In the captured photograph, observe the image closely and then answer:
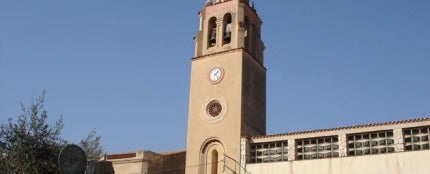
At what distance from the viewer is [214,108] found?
102 ft

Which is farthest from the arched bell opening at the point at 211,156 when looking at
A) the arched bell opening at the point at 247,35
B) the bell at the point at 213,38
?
the bell at the point at 213,38

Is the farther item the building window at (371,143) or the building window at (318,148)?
the building window at (318,148)

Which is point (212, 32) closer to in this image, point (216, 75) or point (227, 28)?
point (227, 28)

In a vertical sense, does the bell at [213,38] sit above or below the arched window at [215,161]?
above

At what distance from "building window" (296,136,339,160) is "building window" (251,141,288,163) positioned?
0.75 m

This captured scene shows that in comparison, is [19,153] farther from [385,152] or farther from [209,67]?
[385,152]

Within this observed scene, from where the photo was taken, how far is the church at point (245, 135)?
26.1 m

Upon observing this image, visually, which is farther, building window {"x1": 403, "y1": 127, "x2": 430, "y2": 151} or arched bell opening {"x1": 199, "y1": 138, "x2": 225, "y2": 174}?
arched bell opening {"x1": 199, "y1": 138, "x2": 225, "y2": 174}

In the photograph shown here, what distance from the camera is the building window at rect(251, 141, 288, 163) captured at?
28.7 m

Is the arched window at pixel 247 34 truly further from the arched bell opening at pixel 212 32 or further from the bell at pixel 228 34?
the arched bell opening at pixel 212 32

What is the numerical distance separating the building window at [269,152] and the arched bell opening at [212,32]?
23.5 ft

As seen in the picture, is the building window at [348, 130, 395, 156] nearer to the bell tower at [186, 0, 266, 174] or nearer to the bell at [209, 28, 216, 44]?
the bell tower at [186, 0, 266, 174]

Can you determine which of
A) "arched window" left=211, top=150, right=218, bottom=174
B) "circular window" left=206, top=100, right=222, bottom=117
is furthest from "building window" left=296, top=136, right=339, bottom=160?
"circular window" left=206, top=100, right=222, bottom=117

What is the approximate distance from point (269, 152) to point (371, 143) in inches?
202
